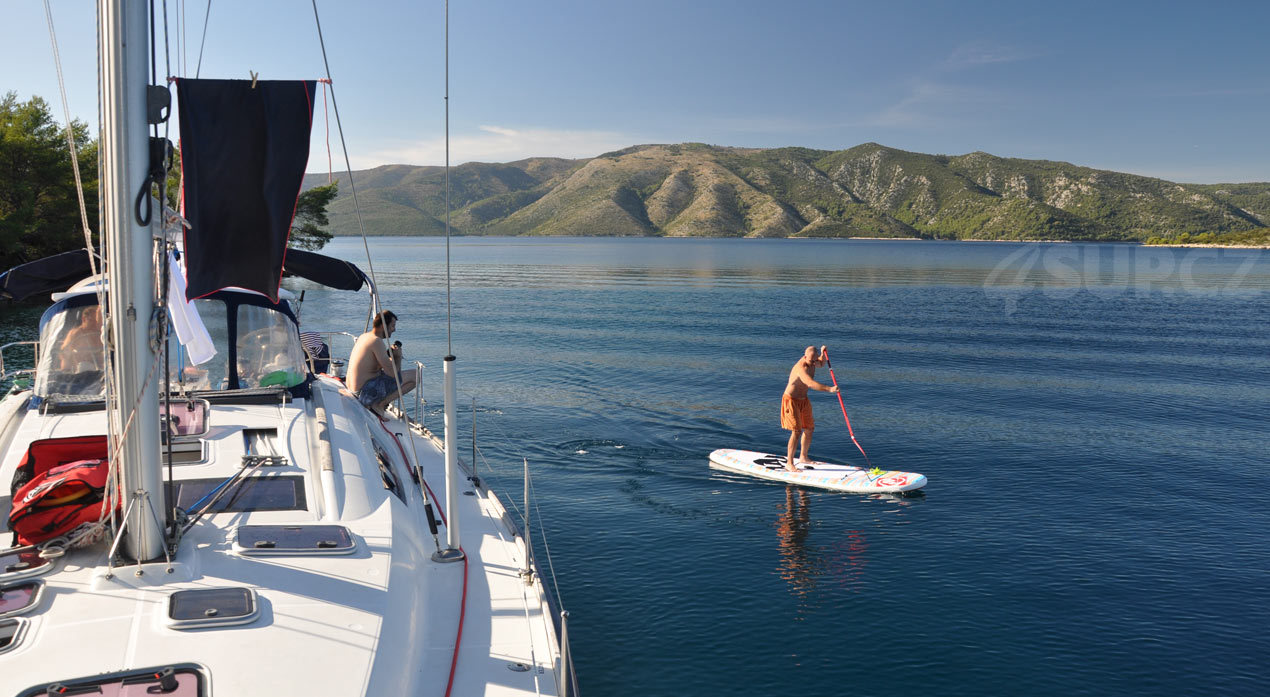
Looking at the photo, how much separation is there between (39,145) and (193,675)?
53.2 m

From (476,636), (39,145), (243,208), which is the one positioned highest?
(39,145)

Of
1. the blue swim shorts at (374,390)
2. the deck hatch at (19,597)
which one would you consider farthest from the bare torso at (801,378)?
the deck hatch at (19,597)

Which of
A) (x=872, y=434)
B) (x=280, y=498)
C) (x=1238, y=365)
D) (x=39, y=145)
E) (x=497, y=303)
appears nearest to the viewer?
(x=280, y=498)

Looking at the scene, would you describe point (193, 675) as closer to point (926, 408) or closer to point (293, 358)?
point (293, 358)

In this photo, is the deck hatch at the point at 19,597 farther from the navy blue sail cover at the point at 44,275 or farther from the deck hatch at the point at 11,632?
the navy blue sail cover at the point at 44,275

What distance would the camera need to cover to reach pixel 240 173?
5539 mm

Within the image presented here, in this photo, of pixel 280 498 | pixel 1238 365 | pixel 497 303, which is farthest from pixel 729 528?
pixel 497 303

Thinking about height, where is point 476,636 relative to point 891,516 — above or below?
above

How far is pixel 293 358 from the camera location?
906cm

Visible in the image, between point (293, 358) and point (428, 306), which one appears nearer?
point (293, 358)

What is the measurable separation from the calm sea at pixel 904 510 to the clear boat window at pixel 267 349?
424 cm

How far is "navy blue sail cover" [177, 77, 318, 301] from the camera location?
541 cm

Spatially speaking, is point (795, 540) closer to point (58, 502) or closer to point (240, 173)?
point (240, 173)

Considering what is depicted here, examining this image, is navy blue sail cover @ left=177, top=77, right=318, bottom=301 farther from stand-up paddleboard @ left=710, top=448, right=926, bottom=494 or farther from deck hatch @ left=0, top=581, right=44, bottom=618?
stand-up paddleboard @ left=710, top=448, right=926, bottom=494
